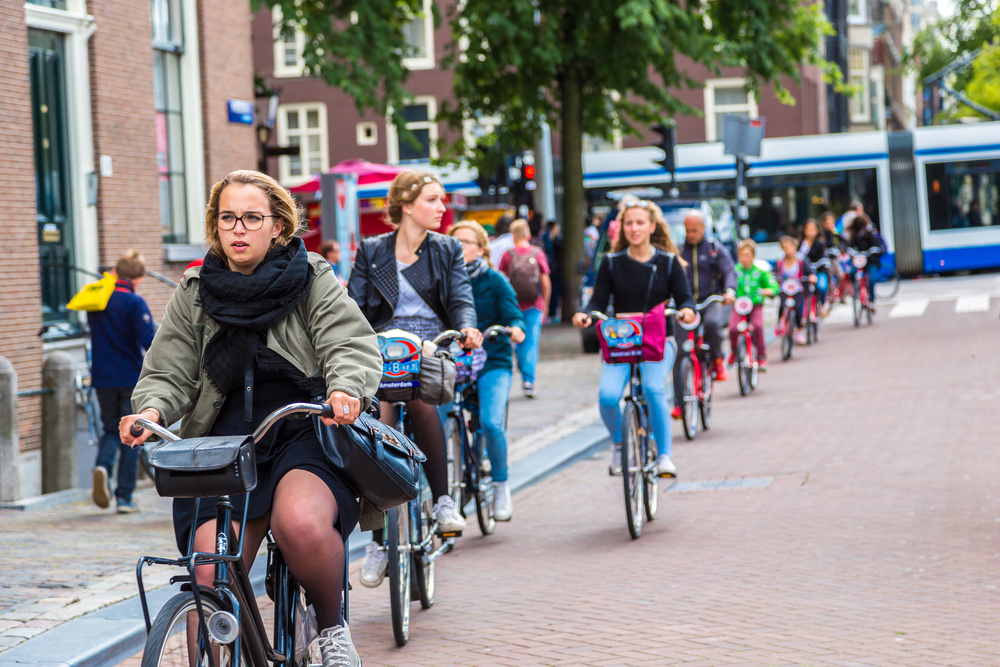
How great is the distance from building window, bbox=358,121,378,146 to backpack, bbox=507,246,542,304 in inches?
1046

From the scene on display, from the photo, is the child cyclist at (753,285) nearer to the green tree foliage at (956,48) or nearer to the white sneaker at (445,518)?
the white sneaker at (445,518)

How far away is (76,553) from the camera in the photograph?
6.95m

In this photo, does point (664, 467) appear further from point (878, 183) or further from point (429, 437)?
point (878, 183)

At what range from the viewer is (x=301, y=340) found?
3.50m

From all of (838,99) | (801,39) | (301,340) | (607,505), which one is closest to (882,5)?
(838,99)

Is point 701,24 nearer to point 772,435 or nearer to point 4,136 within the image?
point 772,435

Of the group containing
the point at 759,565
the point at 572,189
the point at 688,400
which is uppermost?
the point at 572,189

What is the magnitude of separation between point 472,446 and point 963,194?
2432 centimetres

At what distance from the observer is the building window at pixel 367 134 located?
1544 inches

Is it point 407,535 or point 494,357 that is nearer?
point 407,535

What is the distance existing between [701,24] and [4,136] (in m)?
12.8

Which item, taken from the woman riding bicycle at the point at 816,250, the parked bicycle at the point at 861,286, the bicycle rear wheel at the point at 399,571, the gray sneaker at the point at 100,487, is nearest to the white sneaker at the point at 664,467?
the bicycle rear wheel at the point at 399,571

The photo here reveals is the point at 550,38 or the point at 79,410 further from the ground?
the point at 550,38

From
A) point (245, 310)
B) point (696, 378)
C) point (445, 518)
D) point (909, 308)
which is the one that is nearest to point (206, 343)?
point (245, 310)
